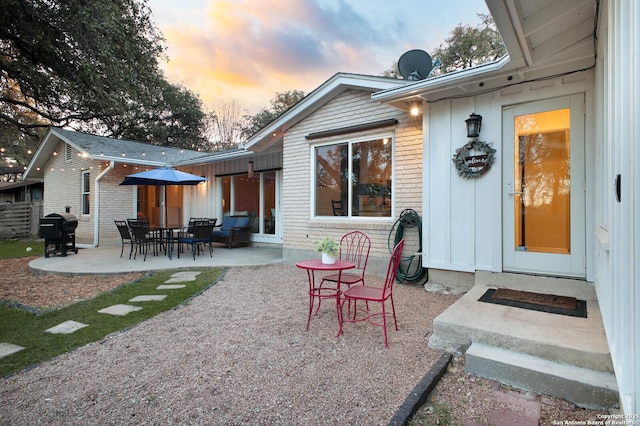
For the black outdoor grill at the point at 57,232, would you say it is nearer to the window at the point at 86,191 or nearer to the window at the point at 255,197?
the window at the point at 86,191

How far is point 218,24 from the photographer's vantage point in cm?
1122

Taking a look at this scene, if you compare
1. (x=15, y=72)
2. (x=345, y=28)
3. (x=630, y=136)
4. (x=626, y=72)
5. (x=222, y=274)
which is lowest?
(x=222, y=274)

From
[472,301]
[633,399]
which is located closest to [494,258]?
[472,301]

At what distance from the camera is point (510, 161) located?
414cm

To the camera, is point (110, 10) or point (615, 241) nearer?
point (615, 241)

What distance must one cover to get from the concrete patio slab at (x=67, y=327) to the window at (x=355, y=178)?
13.7ft

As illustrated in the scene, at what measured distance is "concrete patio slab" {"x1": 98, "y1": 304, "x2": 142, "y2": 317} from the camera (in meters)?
3.94

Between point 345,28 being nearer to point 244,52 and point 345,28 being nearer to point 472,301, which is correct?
point 244,52

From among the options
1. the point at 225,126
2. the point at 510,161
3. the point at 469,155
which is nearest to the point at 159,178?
the point at 469,155

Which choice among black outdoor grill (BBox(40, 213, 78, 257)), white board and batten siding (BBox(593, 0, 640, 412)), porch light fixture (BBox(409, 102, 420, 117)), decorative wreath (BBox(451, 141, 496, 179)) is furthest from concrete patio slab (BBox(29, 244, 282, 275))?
white board and batten siding (BBox(593, 0, 640, 412))

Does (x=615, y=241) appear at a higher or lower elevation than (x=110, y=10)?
lower

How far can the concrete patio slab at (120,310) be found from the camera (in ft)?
12.9

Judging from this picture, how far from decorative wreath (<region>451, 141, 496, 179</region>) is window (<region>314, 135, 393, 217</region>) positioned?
4.16ft

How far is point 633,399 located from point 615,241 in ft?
Answer: 2.60
